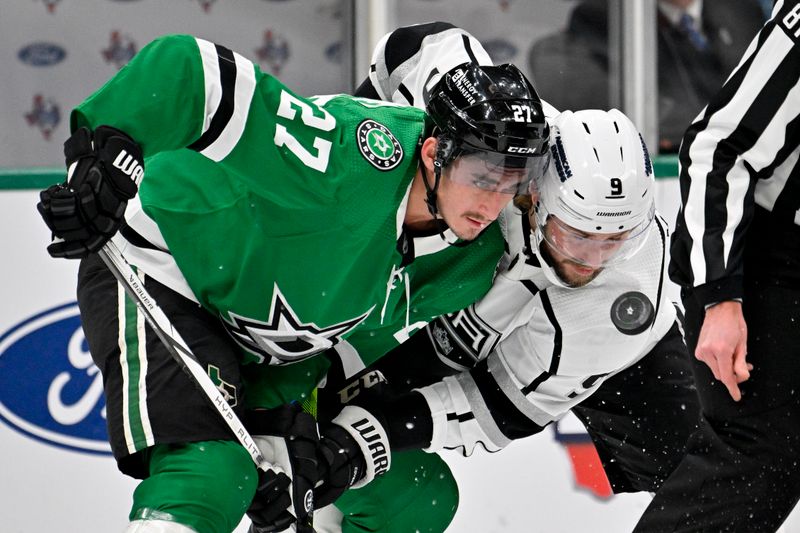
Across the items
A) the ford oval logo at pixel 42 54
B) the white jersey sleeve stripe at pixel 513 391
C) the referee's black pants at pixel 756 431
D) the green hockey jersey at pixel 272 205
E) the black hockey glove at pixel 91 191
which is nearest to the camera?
the black hockey glove at pixel 91 191

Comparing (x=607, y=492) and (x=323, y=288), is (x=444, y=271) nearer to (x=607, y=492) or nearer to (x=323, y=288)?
(x=323, y=288)

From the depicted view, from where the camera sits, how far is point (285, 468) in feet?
8.09

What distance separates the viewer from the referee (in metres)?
2.27

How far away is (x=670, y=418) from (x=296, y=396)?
3.09 feet

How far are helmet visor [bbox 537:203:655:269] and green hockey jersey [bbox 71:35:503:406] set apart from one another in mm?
189

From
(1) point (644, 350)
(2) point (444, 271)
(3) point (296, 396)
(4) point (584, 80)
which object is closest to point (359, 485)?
(3) point (296, 396)

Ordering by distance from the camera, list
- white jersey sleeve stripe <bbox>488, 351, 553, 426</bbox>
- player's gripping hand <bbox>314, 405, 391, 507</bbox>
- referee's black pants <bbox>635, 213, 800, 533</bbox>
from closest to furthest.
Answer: referee's black pants <bbox>635, 213, 800, 533</bbox> < player's gripping hand <bbox>314, 405, 391, 507</bbox> < white jersey sleeve stripe <bbox>488, 351, 553, 426</bbox>

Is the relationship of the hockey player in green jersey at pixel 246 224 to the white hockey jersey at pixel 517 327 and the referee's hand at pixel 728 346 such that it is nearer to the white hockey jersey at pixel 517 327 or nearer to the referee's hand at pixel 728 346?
the white hockey jersey at pixel 517 327

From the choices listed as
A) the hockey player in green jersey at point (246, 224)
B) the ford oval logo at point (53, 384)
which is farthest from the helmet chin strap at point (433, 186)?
the ford oval logo at point (53, 384)

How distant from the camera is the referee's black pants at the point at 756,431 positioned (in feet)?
7.41

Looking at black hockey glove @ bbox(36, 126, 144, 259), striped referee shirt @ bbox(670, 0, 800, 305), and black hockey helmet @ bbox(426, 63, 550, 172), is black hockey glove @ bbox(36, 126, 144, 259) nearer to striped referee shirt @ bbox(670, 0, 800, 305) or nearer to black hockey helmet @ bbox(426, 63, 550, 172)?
black hockey helmet @ bbox(426, 63, 550, 172)

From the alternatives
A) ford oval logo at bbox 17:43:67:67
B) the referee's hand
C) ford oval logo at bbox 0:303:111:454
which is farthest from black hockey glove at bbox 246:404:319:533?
ford oval logo at bbox 17:43:67:67

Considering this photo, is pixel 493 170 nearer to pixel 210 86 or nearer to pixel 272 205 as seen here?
pixel 272 205

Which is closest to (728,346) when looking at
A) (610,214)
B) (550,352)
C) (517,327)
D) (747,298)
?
(747,298)
